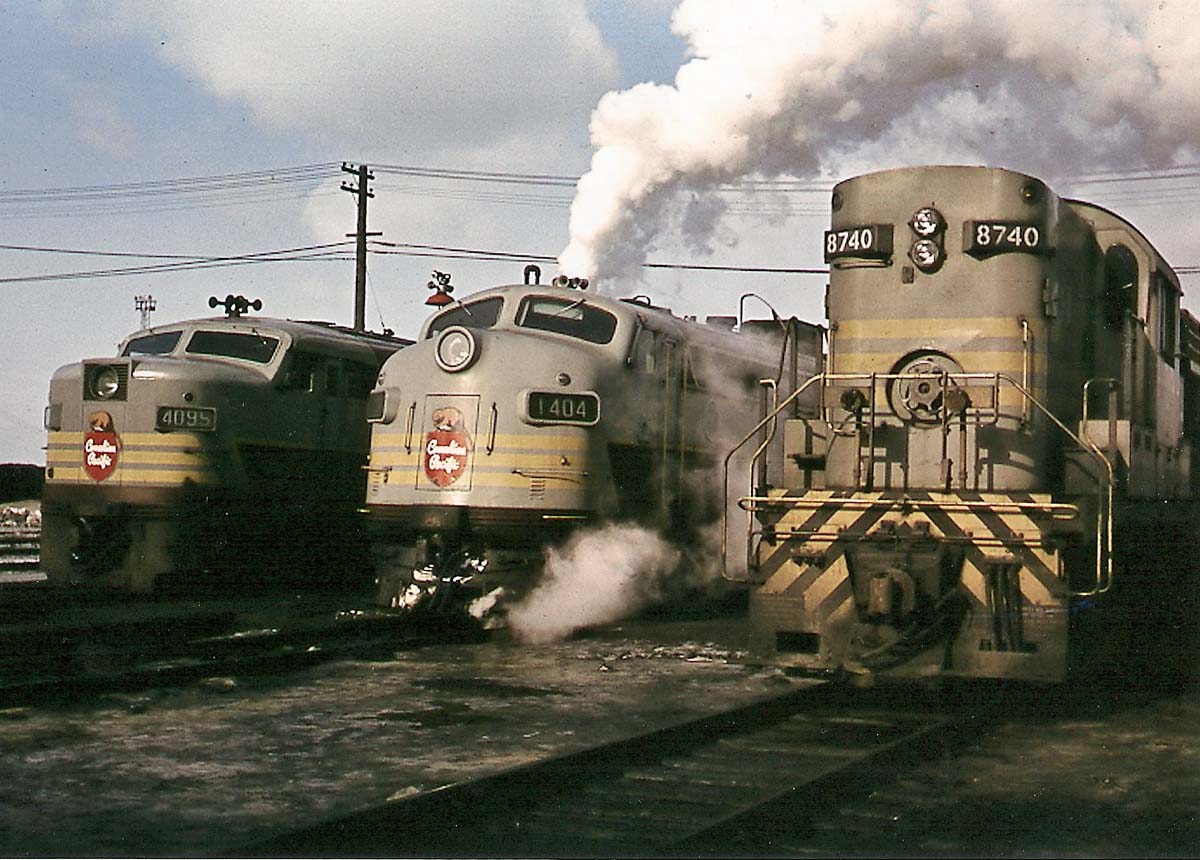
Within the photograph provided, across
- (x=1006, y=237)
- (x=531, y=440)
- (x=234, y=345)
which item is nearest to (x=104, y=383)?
(x=234, y=345)

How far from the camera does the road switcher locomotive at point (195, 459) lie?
1377 centimetres

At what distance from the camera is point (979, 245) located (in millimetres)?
8484

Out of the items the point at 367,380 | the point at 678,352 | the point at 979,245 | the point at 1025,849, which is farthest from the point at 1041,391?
the point at 367,380

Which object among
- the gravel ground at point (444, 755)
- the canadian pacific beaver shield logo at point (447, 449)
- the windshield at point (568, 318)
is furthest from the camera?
the windshield at point (568, 318)

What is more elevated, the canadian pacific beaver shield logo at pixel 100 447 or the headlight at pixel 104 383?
the headlight at pixel 104 383

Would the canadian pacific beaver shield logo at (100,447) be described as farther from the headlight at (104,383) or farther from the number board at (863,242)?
the number board at (863,242)

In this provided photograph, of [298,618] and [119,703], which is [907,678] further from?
[298,618]

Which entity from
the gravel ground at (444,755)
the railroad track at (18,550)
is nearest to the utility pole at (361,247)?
the railroad track at (18,550)

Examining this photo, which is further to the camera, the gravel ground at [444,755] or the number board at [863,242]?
the number board at [863,242]

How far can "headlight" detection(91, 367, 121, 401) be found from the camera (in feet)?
45.4

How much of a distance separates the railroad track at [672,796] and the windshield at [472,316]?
5.24m

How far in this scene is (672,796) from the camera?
5.92 metres

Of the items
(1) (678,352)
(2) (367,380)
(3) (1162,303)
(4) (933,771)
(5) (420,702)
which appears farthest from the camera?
(2) (367,380)

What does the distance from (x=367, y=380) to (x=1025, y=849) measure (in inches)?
456
